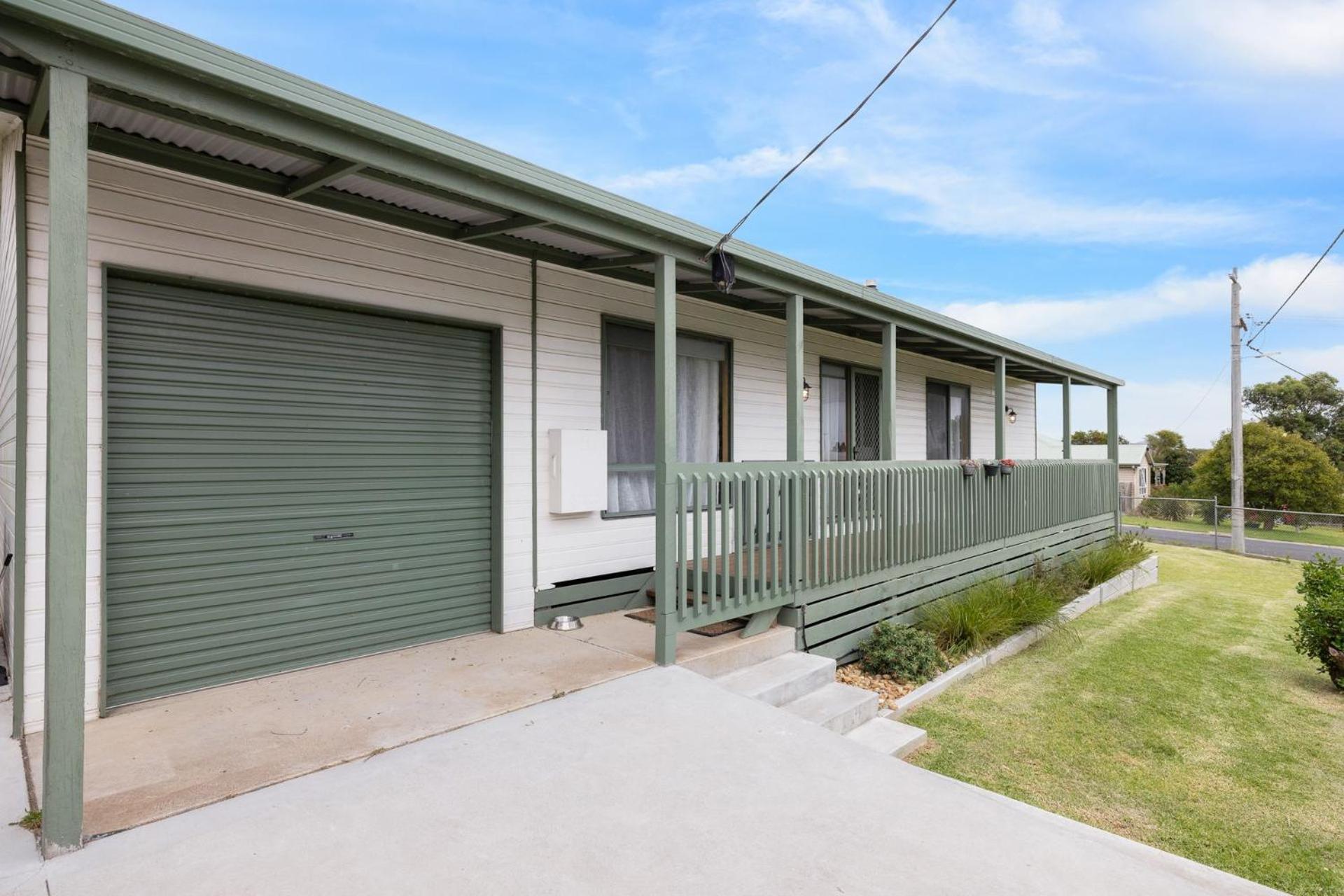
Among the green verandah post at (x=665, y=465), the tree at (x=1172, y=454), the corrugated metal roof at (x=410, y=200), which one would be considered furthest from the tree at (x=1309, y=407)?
the corrugated metal roof at (x=410, y=200)

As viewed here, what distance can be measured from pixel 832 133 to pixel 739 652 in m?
3.10

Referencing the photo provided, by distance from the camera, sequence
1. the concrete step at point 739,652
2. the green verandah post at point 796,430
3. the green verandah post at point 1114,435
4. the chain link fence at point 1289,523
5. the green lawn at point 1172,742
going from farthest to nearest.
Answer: the chain link fence at point 1289,523
the green verandah post at point 1114,435
the green verandah post at point 796,430
the concrete step at point 739,652
the green lawn at point 1172,742

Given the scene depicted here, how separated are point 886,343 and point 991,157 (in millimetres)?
5384

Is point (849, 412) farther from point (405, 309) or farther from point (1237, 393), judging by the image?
point (1237, 393)

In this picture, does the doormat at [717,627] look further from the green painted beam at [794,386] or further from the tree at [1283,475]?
the tree at [1283,475]

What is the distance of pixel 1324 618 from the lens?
5.77 m

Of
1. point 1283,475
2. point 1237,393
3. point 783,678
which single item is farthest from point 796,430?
point 1283,475

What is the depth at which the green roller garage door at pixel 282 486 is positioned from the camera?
11.1 feet

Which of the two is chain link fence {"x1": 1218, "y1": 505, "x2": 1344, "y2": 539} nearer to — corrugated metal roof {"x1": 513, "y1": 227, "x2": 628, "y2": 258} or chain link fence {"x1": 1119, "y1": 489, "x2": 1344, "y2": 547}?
chain link fence {"x1": 1119, "y1": 489, "x2": 1344, "y2": 547}

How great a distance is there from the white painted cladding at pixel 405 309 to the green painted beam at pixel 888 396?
44.7 inches

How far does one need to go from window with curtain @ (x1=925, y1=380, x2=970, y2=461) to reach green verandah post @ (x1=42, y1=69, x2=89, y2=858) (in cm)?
944

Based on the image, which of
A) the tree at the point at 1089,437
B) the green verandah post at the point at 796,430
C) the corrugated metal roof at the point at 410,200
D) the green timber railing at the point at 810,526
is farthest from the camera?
the tree at the point at 1089,437

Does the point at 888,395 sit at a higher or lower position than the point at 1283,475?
higher

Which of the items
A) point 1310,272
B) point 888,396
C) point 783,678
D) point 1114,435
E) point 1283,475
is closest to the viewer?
point 783,678
